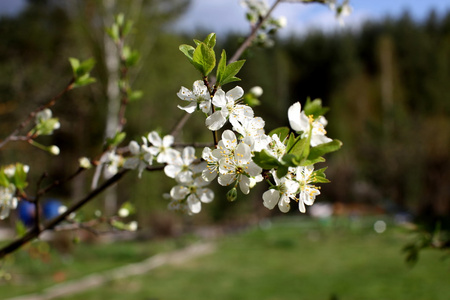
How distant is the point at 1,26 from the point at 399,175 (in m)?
11.7

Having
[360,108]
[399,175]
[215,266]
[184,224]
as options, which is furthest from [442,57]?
[215,266]

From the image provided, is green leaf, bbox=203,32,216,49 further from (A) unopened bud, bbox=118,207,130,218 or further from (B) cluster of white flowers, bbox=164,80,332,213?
(A) unopened bud, bbox=118,207,130,218

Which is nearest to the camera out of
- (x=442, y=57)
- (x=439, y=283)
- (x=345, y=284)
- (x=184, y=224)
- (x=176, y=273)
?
(x=439, y=283)

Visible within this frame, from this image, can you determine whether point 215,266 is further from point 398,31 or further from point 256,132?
point 398,31

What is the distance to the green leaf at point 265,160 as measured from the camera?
0.59 meters

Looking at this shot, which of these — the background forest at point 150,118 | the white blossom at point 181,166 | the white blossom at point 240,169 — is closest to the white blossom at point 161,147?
the white blossom at point 181,166

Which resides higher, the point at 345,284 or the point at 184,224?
the point at 345,284

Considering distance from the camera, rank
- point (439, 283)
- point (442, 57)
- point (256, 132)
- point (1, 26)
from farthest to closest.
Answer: point (442, 57), point (1, 26), point (439, 283), point (256, 132)

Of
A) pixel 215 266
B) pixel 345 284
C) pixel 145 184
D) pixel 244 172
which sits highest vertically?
pixel 244 172

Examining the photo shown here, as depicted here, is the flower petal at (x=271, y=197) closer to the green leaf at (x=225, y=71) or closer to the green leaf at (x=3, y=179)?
the green leaf at (x=225, y=71)

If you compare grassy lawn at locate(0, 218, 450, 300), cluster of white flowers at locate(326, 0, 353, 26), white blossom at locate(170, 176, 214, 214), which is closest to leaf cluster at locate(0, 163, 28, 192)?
white blossom at locate(170, 176, 214, 214)

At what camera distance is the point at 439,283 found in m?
5.05

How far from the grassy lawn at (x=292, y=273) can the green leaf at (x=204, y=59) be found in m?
3.82

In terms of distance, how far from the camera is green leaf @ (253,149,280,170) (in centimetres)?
59
